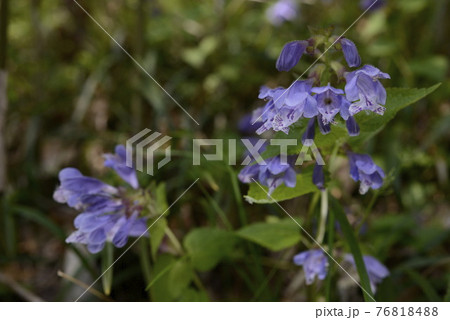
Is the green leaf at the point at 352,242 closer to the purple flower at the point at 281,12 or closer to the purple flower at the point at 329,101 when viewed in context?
the purple flower at the point at 329,101

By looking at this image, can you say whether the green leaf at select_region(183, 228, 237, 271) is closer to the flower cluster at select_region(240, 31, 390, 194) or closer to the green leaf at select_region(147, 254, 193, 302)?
the green leaf at select_region(147, 254, 193, 302)

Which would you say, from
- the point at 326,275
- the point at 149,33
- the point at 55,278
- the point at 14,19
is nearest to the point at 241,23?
the point at 149,33

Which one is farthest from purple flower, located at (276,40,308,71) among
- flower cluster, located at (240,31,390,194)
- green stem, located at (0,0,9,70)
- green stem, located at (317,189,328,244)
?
green stem, located at (0,0,9,70)

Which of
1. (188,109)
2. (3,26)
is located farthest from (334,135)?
(188,109)

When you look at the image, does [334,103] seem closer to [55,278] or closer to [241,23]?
[55,278]

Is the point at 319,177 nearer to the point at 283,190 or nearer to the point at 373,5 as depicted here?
the point at 283,190

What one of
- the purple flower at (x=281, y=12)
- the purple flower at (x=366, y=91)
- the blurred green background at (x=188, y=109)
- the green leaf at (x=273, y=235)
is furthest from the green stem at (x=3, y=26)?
the purple flower at (x=281, y=12)
